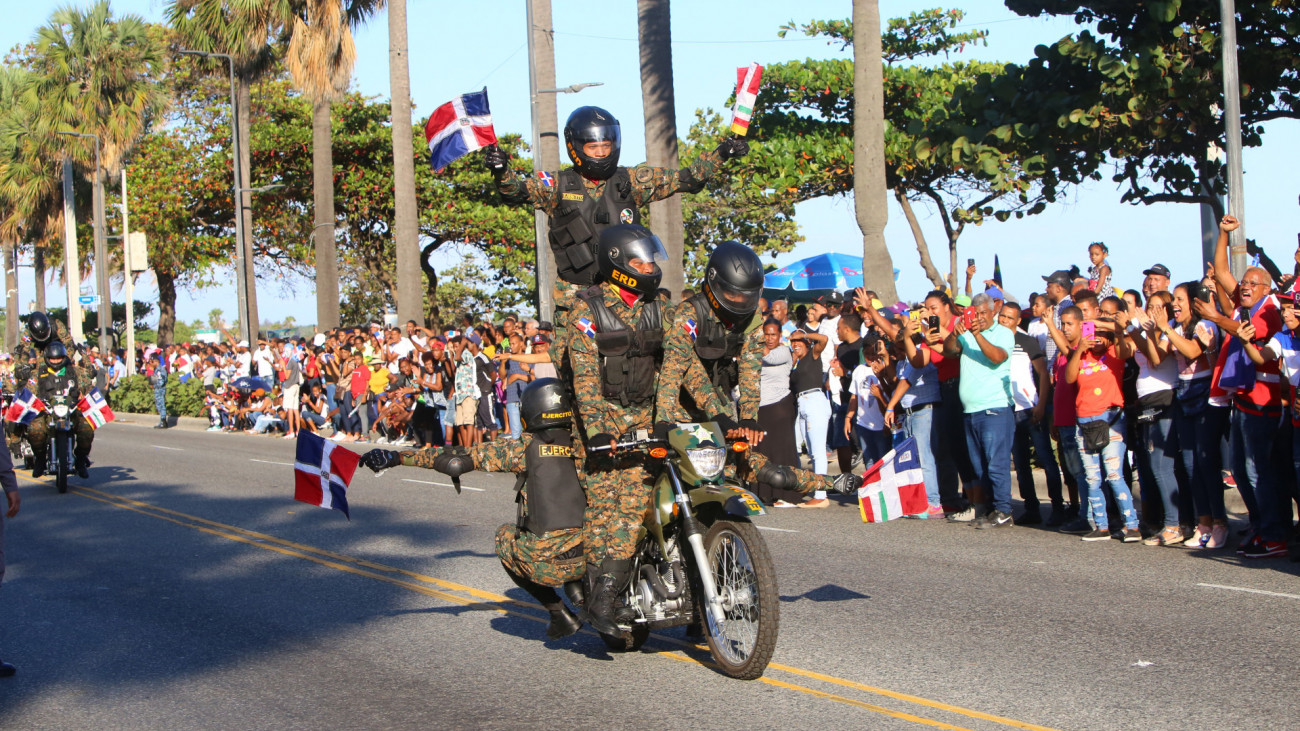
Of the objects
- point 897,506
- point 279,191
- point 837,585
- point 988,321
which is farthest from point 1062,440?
point 279,191

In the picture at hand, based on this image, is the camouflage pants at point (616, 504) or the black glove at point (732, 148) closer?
the camouflage pants at point (616, 504)

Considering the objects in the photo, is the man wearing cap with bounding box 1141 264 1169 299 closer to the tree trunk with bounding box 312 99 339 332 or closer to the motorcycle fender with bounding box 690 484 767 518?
the motorcycle fender with bounding box 690 484 767 518

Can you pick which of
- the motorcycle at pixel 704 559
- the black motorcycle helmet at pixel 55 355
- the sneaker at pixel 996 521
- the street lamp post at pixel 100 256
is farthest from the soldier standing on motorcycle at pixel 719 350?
the street lamp post at pixel 100 256

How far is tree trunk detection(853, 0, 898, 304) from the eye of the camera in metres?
16.6

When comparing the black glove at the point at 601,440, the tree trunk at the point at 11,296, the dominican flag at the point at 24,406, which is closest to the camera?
the black glove at the point at 601,440

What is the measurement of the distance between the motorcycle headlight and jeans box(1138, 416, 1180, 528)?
563 cm

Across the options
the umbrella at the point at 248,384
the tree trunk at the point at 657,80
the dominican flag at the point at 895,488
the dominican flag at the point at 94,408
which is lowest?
the dominican flag at the point at 895,488

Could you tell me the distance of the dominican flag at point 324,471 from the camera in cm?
670

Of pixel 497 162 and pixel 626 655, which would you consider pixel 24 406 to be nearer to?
pixel 497 162

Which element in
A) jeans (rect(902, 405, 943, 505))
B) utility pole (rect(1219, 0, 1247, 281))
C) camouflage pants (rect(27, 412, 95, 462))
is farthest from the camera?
camouflage pants (rect(27, 412, 95, 462))

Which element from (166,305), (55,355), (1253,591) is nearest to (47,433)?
(55,355)

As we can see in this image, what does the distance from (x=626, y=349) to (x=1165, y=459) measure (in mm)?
5708

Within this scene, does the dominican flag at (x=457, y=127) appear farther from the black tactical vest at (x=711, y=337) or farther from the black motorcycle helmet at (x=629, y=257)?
the black tactical vest at (x=711, y=337)

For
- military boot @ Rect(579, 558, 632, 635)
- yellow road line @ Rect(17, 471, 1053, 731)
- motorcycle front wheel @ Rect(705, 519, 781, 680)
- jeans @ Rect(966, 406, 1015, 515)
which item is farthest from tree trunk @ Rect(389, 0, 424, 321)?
motorcycle front wheel @ Rect(705, 519, 781, 680)
